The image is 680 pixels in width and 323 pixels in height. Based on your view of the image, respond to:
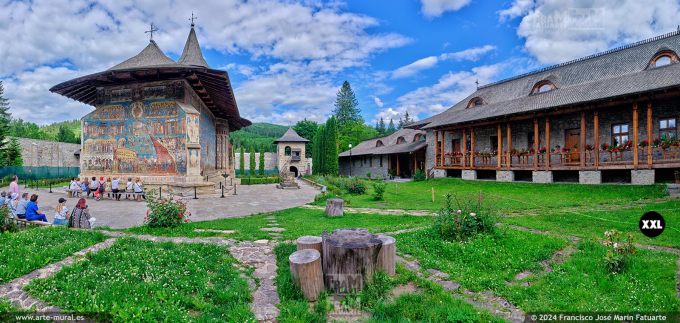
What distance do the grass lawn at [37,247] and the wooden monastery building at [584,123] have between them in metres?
18.4

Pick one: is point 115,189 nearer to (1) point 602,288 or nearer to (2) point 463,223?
(2) point 463,223

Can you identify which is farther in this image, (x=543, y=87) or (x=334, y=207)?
(x=543, y=87)

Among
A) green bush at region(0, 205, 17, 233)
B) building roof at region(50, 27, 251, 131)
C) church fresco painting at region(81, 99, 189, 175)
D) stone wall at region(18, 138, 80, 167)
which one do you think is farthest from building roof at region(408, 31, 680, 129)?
stone wall at region(18, 138, 80, 167)

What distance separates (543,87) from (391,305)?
2141 cm

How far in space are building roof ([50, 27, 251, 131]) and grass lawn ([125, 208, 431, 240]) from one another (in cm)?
895

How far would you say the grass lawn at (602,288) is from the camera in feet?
11.9

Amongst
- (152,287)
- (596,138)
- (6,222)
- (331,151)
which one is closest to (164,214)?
(6,222)

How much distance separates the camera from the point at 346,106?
71.2 m

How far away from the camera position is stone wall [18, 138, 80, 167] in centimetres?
3600

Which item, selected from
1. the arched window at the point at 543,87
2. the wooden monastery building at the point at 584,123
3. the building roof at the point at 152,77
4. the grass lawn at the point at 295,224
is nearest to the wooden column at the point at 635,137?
the wooden monastery building at the point at 584,123

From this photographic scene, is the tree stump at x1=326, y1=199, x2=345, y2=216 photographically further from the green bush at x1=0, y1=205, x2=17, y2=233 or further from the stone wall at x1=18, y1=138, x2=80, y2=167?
the stone wall at x1=18, y1=138, x2=80, y2=167

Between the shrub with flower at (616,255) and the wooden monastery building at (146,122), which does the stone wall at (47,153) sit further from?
the shrub with flower at (616,255)

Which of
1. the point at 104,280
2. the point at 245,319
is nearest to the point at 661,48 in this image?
the point at 245,319

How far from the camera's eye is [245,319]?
356cm
